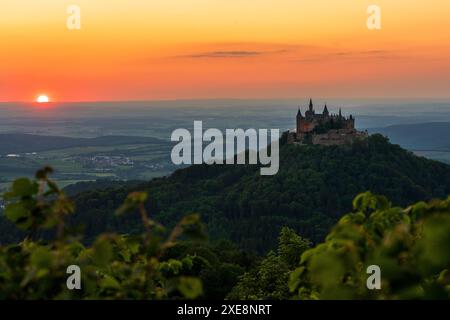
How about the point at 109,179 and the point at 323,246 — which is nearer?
the point at 323,246

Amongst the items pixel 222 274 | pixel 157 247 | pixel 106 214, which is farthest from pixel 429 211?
pixel 106 214

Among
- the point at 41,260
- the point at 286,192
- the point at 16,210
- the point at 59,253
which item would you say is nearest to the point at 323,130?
the point at 286,192

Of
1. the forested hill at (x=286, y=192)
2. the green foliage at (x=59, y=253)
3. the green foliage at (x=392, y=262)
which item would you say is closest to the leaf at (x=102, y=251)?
the green foliage at (x=59, y=253)

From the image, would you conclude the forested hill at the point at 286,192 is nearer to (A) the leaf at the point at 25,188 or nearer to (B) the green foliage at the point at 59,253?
(B) the green foliage at the point at 59,253

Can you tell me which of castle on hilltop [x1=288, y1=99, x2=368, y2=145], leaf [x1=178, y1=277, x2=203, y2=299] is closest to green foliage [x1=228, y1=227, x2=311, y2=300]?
leaf [x1=178, y1=277, x2=203, y2=299]

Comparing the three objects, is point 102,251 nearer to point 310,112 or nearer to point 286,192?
point 286,192
